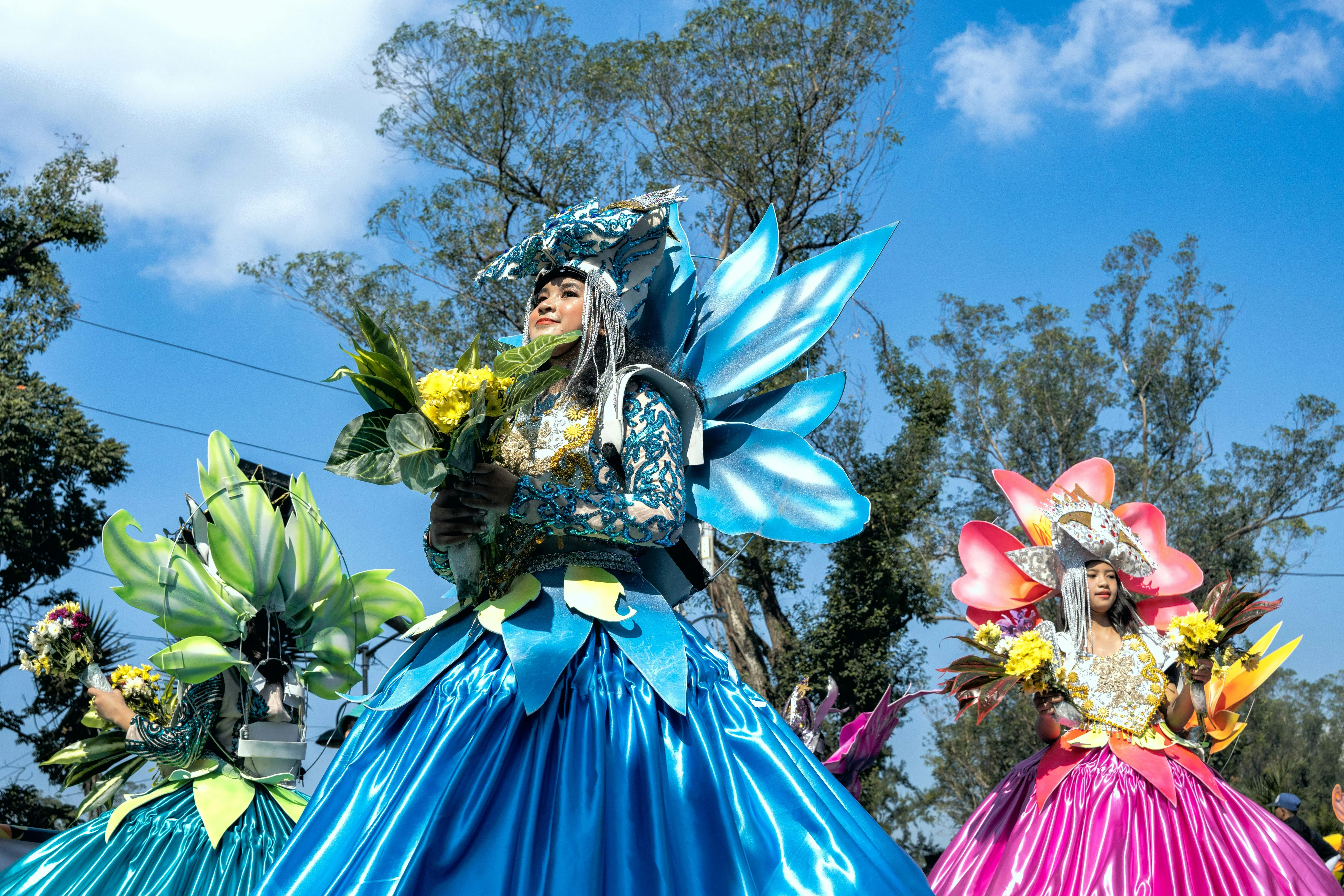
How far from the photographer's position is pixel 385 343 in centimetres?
237

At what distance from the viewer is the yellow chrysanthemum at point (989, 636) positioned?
5.02 m

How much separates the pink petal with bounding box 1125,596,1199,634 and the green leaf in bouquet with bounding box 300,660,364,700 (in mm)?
3535

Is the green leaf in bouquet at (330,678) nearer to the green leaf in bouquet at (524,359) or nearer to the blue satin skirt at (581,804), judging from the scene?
the blue satin skirt at (581,804)

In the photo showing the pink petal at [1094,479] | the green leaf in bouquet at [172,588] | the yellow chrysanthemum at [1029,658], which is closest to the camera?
the green leaf in bouquet at [172,588]

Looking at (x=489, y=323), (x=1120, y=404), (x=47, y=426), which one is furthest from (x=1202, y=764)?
(x=1120, y=404)

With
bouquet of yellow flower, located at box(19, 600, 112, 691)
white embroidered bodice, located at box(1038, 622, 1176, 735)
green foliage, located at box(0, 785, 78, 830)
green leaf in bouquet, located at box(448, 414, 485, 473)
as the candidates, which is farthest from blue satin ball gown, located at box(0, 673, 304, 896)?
green foliage, located at box(0, 785, 78, 830)

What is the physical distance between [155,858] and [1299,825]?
9.11 meters

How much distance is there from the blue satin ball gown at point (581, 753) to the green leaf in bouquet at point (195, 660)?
1.50 meters

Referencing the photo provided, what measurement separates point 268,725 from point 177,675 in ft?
1.18

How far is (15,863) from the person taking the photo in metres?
3.77

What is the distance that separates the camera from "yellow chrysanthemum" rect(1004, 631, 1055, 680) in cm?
480

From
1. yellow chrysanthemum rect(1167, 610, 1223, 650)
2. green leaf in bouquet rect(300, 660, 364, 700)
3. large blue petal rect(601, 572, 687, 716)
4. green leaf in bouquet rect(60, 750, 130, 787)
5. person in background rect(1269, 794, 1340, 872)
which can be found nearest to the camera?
large blue petal rect(601, 572, 687, 716)

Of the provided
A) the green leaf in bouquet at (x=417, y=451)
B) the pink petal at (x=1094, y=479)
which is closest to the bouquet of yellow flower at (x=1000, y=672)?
the pink petal at (x=1094, y=479)

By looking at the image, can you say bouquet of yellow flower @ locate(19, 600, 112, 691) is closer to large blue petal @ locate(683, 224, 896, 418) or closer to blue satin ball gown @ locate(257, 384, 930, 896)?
blue satin ball gown @ locate(257, 384, 930, 896)
